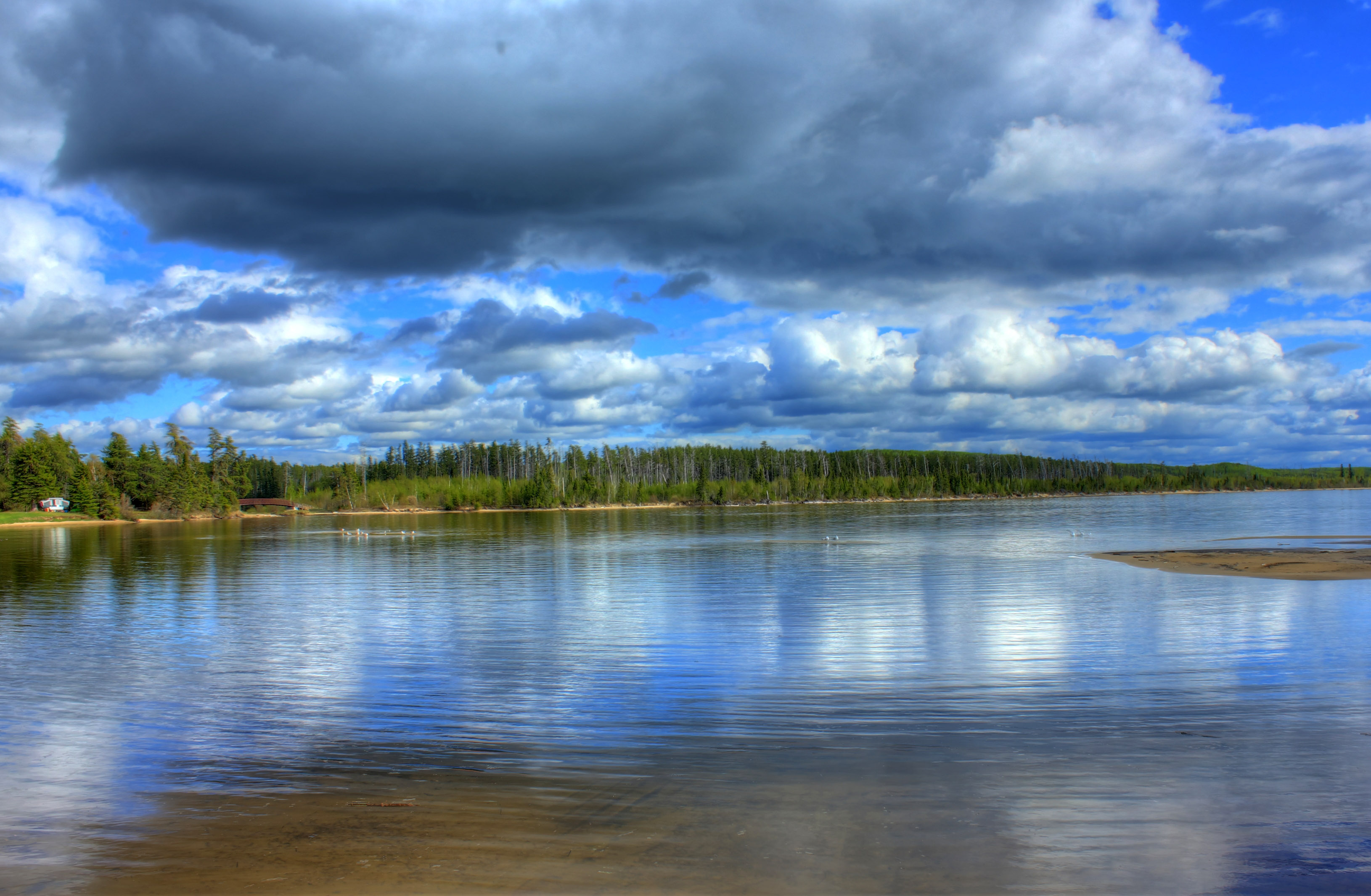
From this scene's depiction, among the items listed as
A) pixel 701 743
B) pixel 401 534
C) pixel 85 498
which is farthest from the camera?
pixel 85 498

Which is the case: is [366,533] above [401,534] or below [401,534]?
above

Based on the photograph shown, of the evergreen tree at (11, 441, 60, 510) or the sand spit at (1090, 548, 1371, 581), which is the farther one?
the evergreen tree at (11, 441, 60, 510)

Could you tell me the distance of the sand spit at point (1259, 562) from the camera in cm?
3441

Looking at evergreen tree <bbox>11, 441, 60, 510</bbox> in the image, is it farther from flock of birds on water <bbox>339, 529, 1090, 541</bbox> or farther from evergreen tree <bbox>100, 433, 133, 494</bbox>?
flock of birds on water <bbox>339, 529, 1090, 541</bbox>

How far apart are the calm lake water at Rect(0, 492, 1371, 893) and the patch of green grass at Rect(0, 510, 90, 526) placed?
435ft

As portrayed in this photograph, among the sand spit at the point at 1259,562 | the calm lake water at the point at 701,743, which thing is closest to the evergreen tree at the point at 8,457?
the calm lake water at the point at 701,743

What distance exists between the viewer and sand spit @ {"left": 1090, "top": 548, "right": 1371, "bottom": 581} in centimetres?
3441

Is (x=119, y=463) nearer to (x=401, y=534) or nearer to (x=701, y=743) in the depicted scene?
(x=401, y=534)

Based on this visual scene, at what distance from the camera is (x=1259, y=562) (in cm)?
3956

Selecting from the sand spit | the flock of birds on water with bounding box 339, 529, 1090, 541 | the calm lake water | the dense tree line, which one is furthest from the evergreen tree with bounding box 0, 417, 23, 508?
the sand spit

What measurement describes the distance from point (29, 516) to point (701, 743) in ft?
563

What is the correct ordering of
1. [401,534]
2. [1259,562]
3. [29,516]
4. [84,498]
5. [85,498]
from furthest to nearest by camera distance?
[84,498]
[85,498]
[29,516]
[401,534]
[1259,562]

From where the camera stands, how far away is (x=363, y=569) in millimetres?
48688

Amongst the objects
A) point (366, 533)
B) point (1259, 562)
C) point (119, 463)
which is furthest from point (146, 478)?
point (1259, 562)
